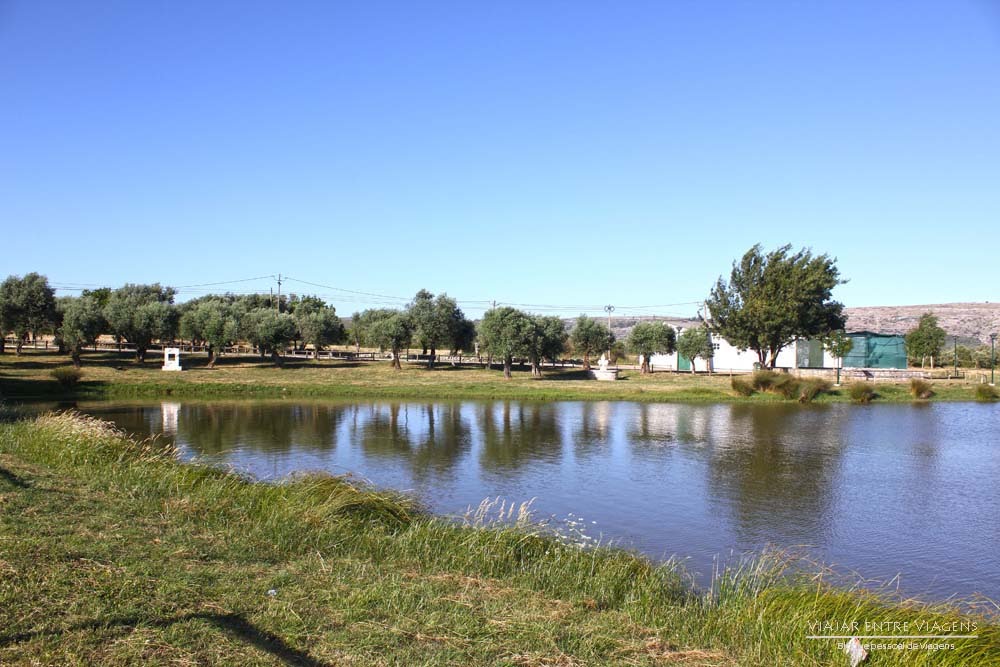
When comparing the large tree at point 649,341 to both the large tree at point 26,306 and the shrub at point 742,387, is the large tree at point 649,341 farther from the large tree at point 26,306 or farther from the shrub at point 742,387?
the large tree at point 26,306

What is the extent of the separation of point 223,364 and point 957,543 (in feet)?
207

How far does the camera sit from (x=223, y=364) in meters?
67.9

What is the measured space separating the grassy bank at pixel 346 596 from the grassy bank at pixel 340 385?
40771 mm

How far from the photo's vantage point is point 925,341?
80.0 meters

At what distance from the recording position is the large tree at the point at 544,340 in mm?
67875

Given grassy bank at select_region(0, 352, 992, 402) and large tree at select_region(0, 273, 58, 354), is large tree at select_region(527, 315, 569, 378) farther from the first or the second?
large tree at select_region(0, 273, 58, 354)

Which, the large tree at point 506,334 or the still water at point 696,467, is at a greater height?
the large tree at point 506,334

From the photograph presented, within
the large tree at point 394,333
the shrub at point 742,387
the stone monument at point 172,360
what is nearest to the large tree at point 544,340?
the large tree at point 394,333

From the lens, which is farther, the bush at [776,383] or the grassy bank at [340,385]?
the bush at [776,383]

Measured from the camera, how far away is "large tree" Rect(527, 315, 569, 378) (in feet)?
223

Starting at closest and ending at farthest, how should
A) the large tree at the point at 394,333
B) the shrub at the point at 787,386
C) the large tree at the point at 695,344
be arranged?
the shrub at the point at 787,386 < the large tree at the point at 394,333 < the large tree at the point at 695,344

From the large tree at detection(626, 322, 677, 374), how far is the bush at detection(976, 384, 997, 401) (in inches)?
1171

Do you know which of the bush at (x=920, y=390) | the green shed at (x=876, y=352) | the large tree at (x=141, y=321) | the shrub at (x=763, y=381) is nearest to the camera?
the bush at (x=920, y=390)

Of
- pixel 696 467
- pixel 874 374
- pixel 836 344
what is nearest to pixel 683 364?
pixel 836 344
